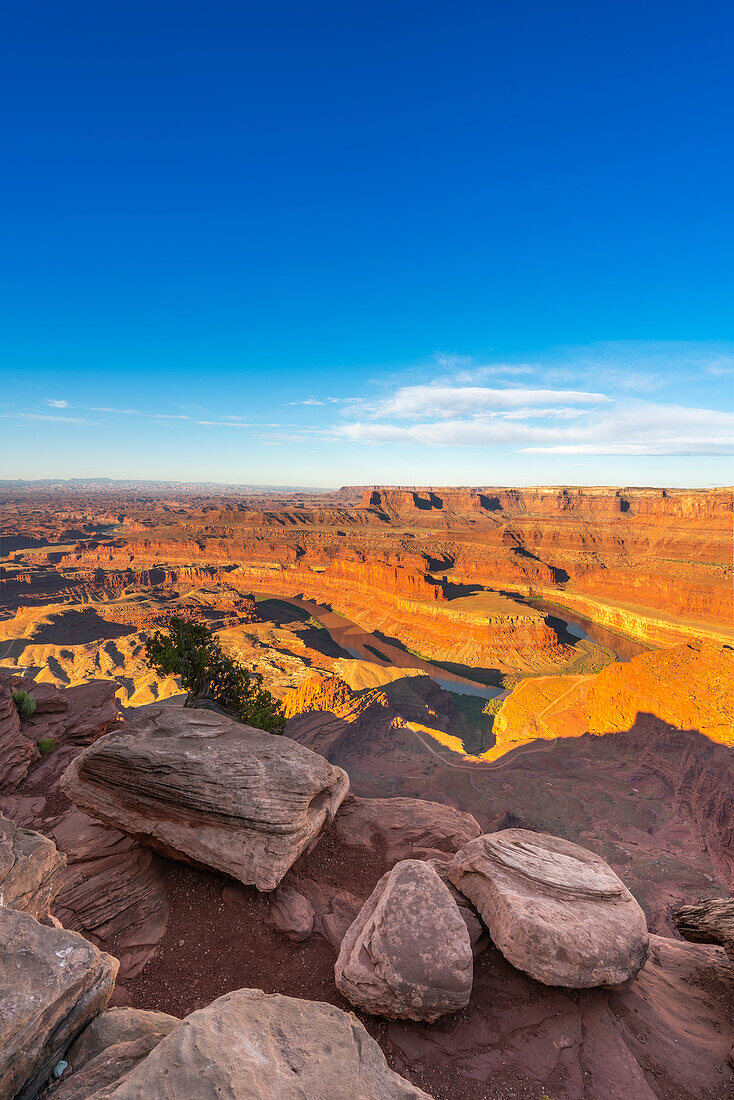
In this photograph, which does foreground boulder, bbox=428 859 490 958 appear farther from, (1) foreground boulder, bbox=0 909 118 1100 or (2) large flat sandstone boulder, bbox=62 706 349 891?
(1) foreground boulder, bbox=0 909 118 1100

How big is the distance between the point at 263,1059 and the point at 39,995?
8.23 feet

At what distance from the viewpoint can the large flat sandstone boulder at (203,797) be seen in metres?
10.4

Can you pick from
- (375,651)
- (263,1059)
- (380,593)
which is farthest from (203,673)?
(380,593)

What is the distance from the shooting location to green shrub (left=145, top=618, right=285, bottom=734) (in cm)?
1936

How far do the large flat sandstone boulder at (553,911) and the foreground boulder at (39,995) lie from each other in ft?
24.2

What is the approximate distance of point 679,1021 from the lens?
8.27m

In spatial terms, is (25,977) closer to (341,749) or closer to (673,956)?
(673,956)

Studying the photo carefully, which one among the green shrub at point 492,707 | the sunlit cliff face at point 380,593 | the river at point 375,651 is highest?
the sunlit cliff face at point 380,593

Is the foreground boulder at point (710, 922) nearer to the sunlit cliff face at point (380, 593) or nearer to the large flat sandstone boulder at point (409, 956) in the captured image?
the large flat sandstone boulder at point (409, 956)

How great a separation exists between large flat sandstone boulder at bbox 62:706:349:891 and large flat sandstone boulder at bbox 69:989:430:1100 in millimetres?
4641

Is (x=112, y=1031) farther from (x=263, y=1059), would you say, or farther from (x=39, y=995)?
(x=263, y=1059)

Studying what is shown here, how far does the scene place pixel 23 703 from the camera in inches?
739

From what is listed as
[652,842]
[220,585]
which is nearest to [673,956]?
[652,842]

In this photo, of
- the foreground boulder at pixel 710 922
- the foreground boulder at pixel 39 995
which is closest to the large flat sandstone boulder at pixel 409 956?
the foreground boulder at pixel 39 995
